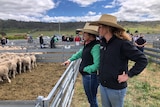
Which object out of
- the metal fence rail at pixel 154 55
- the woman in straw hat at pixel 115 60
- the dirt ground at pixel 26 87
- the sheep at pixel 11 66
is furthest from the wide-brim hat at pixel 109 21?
the metal fence rail at pixel 154 55

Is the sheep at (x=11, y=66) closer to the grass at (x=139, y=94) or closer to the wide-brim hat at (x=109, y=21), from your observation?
the grass at (x=139, y=94)

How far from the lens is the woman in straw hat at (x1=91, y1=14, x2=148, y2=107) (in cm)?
352

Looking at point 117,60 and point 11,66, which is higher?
point 117,60

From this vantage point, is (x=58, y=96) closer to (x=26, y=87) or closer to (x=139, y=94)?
(x=139, y=94)

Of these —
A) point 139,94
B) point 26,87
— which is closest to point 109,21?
point 139,94

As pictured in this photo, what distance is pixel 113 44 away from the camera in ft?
11.9

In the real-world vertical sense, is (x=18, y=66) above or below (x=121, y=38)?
below

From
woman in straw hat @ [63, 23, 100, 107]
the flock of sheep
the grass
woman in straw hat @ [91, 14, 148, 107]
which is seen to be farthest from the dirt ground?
woman in straw hat @ [91, 14, 148, 107]

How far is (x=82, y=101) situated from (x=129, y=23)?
138 meters

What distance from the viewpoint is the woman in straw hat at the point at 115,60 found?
3.52 m

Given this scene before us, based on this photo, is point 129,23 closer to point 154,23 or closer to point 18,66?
point 154,23

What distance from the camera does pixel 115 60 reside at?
3600 mm

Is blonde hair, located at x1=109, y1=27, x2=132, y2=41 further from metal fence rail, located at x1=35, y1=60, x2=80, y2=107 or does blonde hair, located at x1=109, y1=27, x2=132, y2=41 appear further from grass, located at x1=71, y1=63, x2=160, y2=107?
grass, located at x1=71, y1=63, x2=160, y2=107

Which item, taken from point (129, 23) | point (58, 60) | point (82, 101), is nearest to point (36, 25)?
point (129, 23)
